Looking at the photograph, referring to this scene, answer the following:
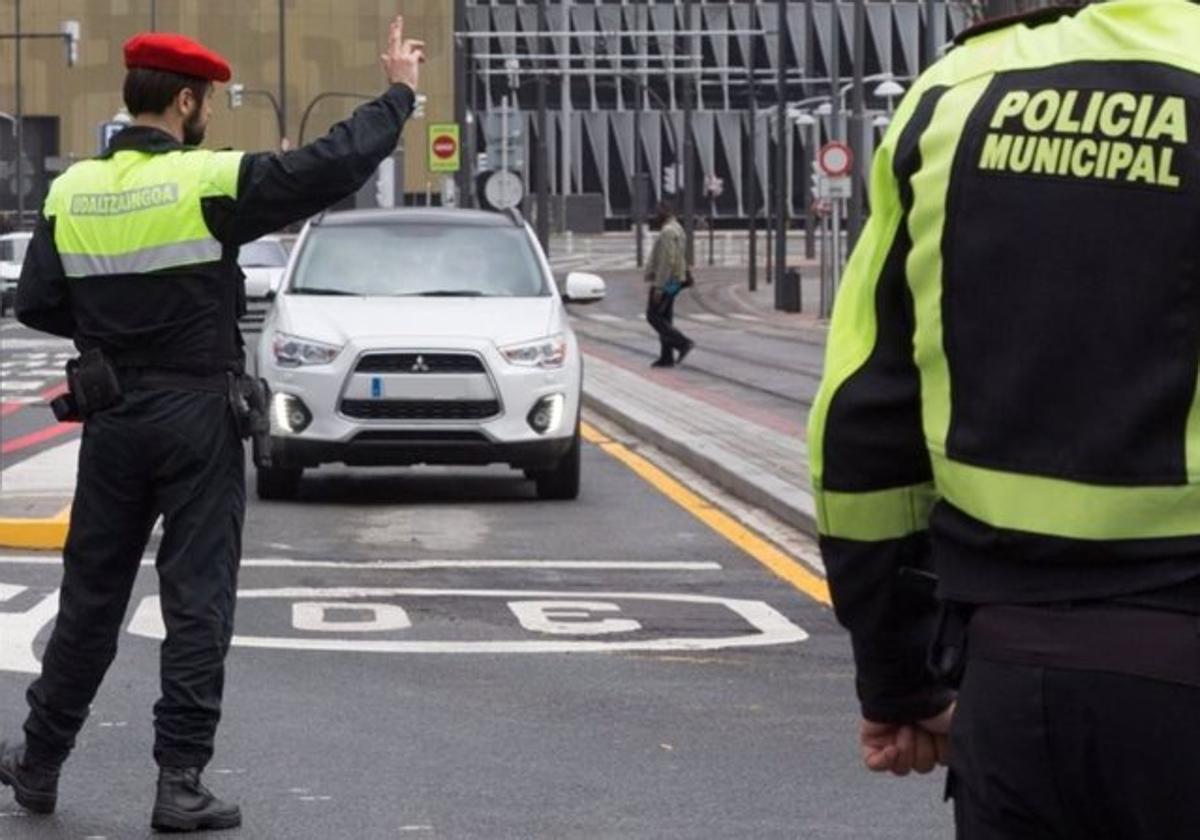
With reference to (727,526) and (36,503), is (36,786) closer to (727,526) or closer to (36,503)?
(36,503)

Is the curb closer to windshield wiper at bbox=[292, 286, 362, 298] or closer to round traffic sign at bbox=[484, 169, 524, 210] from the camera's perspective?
windshield wiper at bbox=[292, 286, 362, 298]

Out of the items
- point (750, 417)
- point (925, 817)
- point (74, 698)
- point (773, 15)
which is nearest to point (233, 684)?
point (74, 698)

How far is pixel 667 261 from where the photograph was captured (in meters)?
34.8

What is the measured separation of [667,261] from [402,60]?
27523 mm

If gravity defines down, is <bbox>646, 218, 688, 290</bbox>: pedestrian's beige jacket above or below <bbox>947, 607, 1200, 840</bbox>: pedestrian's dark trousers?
below

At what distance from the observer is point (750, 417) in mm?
24719

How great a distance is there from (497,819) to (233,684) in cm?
241

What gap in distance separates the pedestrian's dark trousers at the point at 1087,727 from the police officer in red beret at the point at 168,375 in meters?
4.05

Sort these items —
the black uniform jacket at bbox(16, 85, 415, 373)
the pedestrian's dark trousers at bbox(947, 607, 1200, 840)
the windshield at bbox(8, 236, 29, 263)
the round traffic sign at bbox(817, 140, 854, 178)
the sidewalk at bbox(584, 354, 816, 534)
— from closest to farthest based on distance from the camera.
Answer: the pedestrian's dark trousers at bbox(947, 607, 1200, 840), the black uniform jacket at bbox(16, 85, 415, 373), the sidewalk at bbox(584, 354, 816, 534), the round traffic sign at bbox(817, 140, 854, 178), the windshield at bbox(8, 236, 29, 263)

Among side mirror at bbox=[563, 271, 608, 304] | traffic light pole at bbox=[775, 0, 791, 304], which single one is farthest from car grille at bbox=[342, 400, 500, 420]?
traffic light pole at bbox=[775, 0, 791, 304]

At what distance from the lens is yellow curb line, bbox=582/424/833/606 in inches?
500

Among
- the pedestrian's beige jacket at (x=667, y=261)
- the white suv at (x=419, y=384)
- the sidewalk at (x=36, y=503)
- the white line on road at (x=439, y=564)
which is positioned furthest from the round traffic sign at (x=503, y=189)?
the white line on road at (x=439, y=564)

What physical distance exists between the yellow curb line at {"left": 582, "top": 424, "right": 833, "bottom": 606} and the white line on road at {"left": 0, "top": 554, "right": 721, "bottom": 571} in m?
0.33

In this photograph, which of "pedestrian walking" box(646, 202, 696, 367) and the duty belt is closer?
the duty belt
